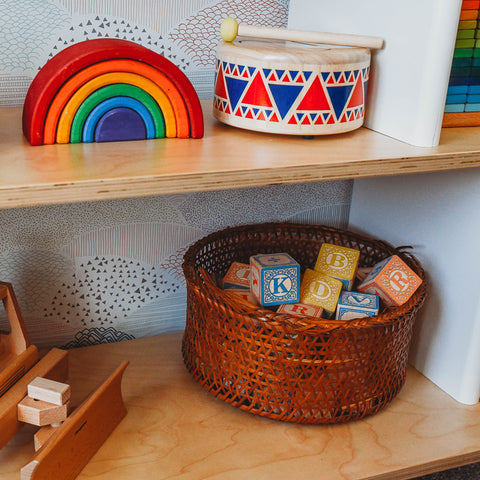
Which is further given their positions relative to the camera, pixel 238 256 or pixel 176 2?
pixel 238 256

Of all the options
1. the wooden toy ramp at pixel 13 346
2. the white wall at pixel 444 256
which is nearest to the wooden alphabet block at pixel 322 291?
the white wall at pixel 444 256

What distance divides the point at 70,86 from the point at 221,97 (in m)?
0.19

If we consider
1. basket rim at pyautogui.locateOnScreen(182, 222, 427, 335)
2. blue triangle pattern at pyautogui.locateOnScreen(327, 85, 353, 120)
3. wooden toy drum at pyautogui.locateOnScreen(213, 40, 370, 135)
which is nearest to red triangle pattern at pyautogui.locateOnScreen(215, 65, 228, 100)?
wooden toy drum at pyautogui.locateOnScreen(213, 40, 370, 135)

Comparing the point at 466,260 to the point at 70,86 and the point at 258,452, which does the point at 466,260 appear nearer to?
the point at 258,452

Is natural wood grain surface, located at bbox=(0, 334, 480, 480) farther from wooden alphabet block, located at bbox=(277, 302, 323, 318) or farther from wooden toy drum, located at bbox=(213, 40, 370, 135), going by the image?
wooden toy drum, located at bbox=(213, 40, 370, 135)

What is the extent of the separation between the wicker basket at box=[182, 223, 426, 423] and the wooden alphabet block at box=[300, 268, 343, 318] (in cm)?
7

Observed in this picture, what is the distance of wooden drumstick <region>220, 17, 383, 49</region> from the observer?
2.37 ft

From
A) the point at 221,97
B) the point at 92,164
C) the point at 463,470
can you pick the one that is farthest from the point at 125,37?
the point at 463,470

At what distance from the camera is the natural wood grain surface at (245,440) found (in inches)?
29.5

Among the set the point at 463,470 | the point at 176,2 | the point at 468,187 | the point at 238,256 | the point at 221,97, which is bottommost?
the point at 463,470

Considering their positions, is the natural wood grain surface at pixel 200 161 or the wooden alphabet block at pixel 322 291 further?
the wooden alphabet block at pixel 322 291

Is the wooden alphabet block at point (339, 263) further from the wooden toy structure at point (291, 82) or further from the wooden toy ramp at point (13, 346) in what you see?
the wooden toy ramp at point (13, 346)

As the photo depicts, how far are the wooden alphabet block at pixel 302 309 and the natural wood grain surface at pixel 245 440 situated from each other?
157 mm

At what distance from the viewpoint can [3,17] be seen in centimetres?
76
